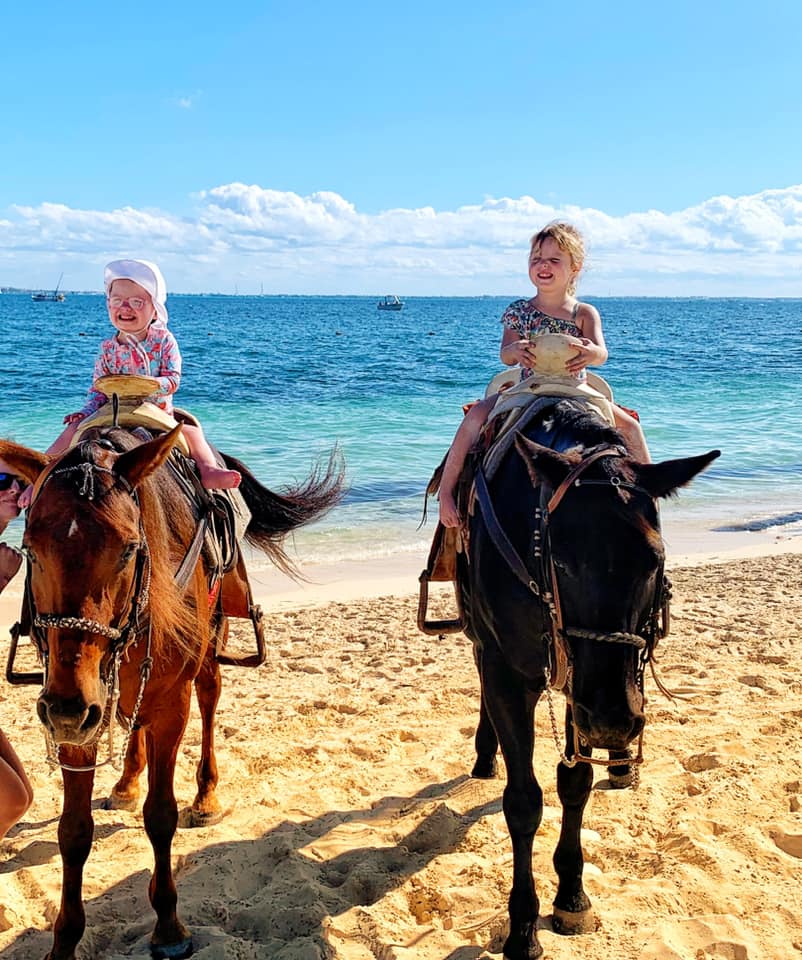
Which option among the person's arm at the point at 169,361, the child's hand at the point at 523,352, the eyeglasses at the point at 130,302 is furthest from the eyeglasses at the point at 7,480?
the child's hand at the point at 523,352

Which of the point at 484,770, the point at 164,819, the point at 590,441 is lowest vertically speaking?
the point at 484,770

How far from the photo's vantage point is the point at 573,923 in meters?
3.33

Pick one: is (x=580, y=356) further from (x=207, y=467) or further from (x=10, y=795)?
(x=10, y=795)

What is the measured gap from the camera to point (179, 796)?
4465 mm

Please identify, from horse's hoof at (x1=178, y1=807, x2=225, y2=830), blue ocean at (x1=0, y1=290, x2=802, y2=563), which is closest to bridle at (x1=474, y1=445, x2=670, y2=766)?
horse's hoof at (x1=178, y1=807, x2=225, y2=830)

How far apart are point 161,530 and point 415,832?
6.69 ft

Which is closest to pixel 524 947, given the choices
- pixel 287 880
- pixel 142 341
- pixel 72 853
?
pixel 287 880


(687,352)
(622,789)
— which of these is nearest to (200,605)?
(622,789)

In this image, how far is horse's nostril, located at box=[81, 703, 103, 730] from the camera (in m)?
2.43

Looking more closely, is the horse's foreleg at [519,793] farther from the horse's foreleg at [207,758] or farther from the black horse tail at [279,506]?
the black horse tail at [279,506]

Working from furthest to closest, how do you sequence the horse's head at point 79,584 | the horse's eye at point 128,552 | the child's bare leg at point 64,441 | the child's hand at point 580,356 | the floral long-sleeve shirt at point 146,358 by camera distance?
the floral long-sleeve shirt at point 146,358, the child's hand at point 580,356, the child's bare leg at point 64,441, the horse's eye at point 128,552, the horse's head at point 79,584

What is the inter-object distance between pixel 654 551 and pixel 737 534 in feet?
30.9

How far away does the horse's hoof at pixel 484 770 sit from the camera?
4.62 m

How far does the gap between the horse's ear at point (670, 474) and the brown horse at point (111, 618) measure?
1.54 m
